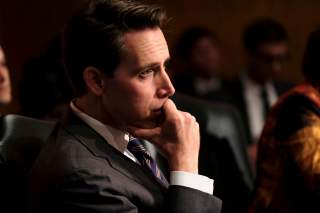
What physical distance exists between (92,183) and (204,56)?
→ 2851 mm

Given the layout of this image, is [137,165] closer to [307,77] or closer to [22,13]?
[307,77]

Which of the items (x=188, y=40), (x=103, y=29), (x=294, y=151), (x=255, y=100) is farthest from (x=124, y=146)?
(x=188, y=40)

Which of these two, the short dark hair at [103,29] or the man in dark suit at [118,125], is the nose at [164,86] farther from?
the short dark hair at [103,29]

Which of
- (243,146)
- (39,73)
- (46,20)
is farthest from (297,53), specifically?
(39,73)

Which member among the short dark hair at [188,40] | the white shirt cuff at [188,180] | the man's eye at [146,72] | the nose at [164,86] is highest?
the man's eye at [146,72]

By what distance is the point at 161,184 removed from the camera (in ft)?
5.16

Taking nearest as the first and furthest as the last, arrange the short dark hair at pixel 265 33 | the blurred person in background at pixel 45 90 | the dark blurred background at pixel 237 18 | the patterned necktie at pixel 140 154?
1. the patterned necktie at pixel 140 154
2. the blurred person in background at pixel 45 90
3. the short dark hair at pixel 265 33
4. the dark blurred background at pixel 237 18

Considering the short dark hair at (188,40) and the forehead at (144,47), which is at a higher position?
the forehead at (144,47)

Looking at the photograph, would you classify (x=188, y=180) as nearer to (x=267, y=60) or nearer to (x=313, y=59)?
(x=313, y=59)

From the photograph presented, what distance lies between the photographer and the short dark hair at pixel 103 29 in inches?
59.4

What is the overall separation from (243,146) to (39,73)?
84 cm

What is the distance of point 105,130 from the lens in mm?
1577

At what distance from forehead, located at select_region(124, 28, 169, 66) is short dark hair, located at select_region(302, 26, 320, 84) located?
0.78m

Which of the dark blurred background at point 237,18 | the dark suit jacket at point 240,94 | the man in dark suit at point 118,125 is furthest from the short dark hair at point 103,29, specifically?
the dark blurred background at point 237,18
